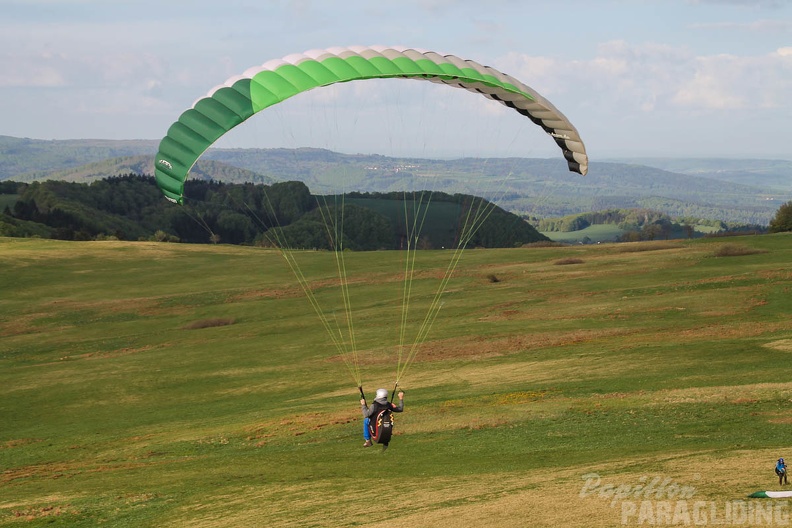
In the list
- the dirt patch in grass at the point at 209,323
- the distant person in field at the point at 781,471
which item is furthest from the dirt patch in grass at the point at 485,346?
the distant person in field at the point at 781,471

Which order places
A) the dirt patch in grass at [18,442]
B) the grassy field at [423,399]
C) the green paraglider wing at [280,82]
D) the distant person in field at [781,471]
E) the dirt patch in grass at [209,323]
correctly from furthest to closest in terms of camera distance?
the dirt patch in grass at [209,323], the dirt patch in grass at [18,442], the green paraglider wing at [280,82], the grassy field at [423,399], the distant person in field at [781,471]

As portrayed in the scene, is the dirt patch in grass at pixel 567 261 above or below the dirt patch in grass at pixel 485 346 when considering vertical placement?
above

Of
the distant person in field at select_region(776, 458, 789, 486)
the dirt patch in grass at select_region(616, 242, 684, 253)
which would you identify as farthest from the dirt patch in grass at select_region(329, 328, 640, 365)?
the dirt patch in grass at select_region(616, 242, 684, 253)

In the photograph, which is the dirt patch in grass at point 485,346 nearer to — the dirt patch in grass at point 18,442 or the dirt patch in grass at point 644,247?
the dirt patch in grass at point 18,442

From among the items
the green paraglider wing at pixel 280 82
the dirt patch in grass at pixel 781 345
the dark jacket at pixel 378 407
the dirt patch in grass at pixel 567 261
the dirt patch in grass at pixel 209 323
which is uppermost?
the green paraglider wing at pixel 280 82

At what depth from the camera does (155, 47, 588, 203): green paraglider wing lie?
20.1 meters

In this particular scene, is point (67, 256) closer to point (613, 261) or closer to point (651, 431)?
point (613, 261)

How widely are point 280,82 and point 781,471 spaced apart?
44.7 feet

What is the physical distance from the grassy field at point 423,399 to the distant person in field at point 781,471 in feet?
1.09

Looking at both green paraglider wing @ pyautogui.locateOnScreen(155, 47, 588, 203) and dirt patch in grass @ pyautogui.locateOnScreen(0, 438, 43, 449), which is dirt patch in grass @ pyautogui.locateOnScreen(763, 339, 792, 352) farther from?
dirt patch in grass @ pyautogui.locateOnScreen(0, 438, 43, 449)

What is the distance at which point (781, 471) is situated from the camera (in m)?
16.2

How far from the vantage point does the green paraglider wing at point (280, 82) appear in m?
20.1

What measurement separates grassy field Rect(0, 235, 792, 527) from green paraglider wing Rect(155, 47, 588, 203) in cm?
838

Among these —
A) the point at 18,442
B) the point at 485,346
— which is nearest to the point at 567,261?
the point at 485,346
